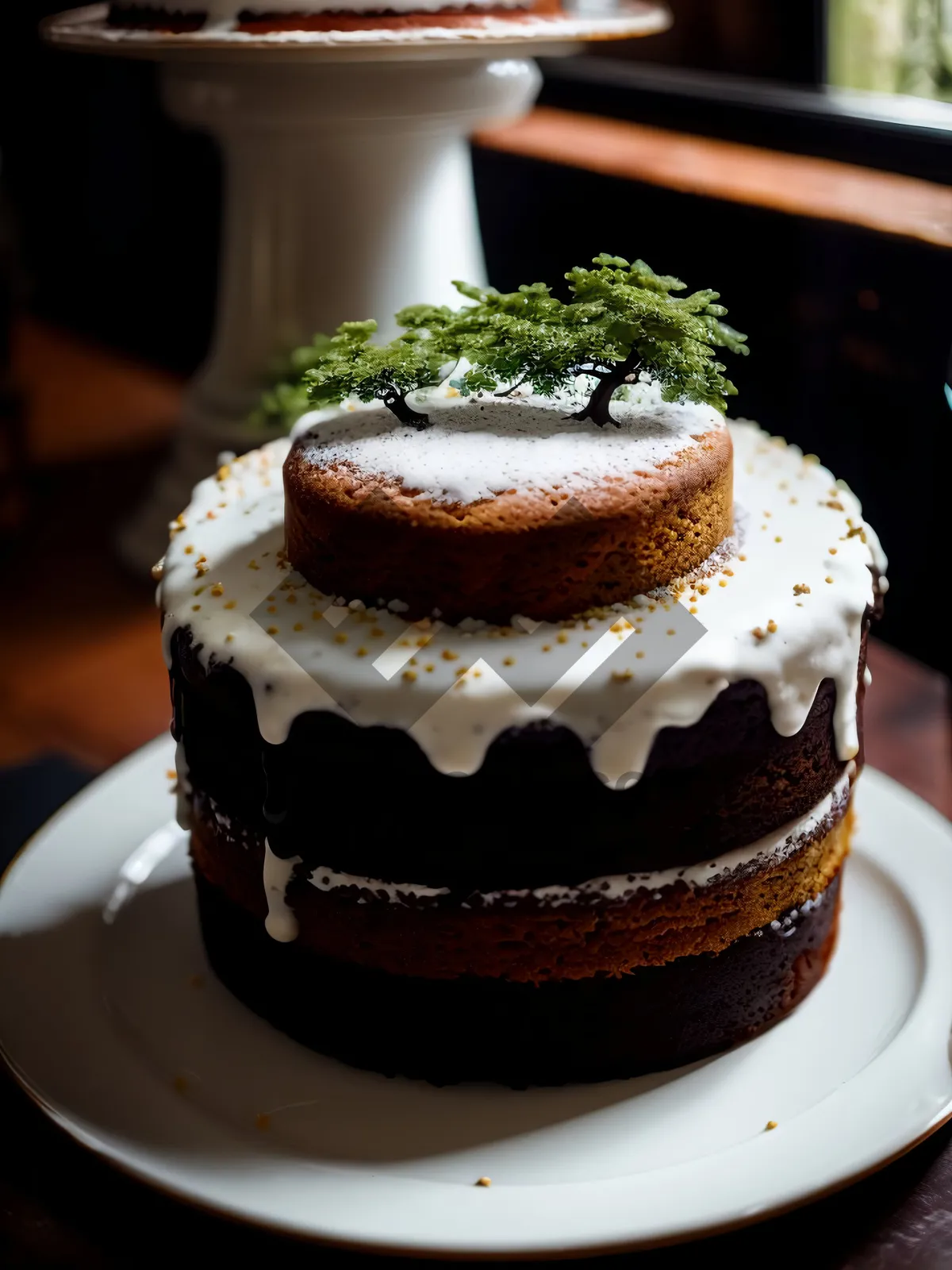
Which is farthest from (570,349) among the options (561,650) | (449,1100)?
(449,1100)

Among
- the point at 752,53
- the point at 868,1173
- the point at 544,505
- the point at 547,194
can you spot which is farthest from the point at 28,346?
the point at 868,1173

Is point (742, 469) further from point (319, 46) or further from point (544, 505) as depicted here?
point (319, 46)

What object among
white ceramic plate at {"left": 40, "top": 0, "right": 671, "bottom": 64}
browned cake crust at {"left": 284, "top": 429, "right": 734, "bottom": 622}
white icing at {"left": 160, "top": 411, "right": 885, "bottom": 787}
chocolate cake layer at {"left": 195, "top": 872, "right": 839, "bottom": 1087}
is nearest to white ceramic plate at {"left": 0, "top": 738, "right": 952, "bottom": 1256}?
chocolate cake layer at {"left": 195, "top": 872, "right": 839, "bottom": 1087}

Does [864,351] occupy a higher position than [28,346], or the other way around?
[864,351]

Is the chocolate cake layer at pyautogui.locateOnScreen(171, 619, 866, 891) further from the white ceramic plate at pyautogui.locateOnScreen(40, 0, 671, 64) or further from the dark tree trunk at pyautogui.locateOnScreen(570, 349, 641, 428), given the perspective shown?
the white ceramic plate at pyautogui.locateOnScreen(40, 0, 671, 64)

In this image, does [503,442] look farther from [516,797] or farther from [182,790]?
[182,790]
